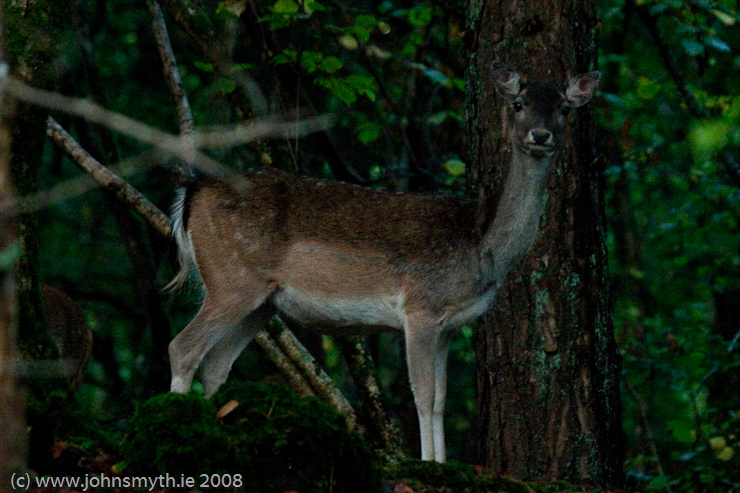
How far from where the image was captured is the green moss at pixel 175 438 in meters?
4.37

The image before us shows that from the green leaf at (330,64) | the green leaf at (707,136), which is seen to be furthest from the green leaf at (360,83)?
the green leaf at (707,136)

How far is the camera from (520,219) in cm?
681

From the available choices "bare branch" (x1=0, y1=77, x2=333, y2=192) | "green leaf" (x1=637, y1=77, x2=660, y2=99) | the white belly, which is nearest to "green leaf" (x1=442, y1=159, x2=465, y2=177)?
"green leaf" (x1=637, y1=77, x2=660, y2=99)

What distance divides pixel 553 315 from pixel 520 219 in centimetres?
74

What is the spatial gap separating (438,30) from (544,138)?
7.41 m

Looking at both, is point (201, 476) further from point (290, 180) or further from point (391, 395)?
point (391, 395)

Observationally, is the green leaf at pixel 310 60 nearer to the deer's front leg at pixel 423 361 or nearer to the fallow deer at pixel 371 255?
the fallow deer at pixel 371 255

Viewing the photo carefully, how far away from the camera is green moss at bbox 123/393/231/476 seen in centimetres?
437

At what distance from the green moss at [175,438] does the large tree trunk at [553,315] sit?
302cm

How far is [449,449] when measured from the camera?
16766 mm

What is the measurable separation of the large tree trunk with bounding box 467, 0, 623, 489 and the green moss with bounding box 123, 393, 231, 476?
119 inches

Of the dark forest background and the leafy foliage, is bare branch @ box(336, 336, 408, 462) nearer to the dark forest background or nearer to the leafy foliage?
the dark forest background

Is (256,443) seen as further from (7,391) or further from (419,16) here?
(419,16)

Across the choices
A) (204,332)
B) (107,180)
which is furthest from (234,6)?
(204,332)
